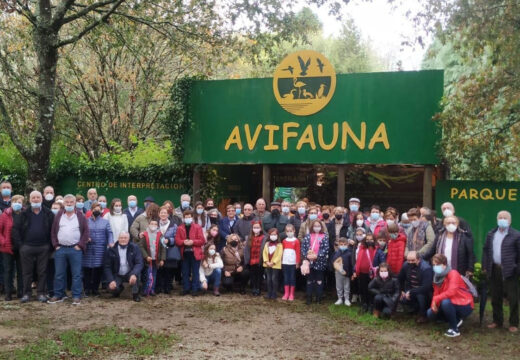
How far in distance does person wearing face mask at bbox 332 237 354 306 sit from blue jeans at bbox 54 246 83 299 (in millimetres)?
4407

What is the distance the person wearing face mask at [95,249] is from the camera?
→ 10.1 meters

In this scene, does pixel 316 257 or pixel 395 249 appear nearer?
pixel 395 249

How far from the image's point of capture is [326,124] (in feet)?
43.7

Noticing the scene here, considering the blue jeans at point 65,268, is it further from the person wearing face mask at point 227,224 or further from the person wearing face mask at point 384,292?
the person wearing face mask at point 384,292

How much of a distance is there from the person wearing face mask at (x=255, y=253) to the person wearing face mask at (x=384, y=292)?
2417 mm

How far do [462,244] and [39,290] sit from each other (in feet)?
22.9

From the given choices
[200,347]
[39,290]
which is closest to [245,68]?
[39,290]

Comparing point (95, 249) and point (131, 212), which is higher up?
point (131, 212)

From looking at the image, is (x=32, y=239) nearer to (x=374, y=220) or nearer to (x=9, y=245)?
(x=9, y=245)

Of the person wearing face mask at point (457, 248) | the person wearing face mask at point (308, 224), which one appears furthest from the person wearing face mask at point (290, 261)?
the person wearing face mask at point (457, 248)

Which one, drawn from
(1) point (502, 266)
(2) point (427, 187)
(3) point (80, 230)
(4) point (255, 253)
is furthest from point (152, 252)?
(2) point (427, 187)

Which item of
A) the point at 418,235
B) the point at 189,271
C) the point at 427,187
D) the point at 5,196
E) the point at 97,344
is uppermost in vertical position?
the point at 427,187

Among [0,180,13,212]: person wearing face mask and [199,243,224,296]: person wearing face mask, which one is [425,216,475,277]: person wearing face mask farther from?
[0,180,13,212]: person wearing face mask

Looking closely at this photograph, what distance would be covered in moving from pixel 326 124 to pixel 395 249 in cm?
477
